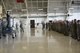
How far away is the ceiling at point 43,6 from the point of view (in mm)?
44781

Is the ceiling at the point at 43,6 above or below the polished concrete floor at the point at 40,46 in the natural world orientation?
above

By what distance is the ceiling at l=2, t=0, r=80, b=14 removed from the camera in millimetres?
44781

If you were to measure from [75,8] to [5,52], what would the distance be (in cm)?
3999

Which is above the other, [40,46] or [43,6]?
[43,6]

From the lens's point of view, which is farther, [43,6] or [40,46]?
[43,6]

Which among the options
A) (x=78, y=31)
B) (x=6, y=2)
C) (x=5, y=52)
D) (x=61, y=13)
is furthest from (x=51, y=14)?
(x=5, y=52)

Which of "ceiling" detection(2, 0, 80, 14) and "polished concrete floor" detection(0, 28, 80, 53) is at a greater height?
"ceiling" detection(2, 0, 80, 14)

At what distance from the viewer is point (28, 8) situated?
152 feet

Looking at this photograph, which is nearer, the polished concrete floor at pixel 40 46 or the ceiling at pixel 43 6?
the polished concrete floor at pixel 40 46

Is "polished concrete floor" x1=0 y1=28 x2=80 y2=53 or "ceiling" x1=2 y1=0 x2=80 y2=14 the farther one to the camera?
"ceiling" x1=2 y1=0 x2=80 y2=14

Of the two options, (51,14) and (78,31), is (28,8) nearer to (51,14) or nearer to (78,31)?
(51,14)

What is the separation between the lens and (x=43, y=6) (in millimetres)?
46125

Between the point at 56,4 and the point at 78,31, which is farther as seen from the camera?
A: the point at 56,4

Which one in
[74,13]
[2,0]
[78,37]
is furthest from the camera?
[74,13]
